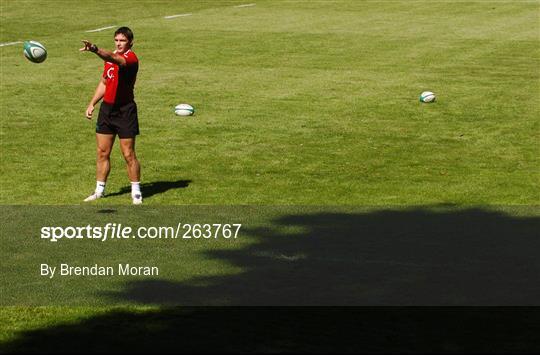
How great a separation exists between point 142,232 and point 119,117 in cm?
276

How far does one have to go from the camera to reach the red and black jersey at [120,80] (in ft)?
51.1

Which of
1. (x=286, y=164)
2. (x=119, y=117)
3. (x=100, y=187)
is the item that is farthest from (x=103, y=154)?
(x=286, y=164)

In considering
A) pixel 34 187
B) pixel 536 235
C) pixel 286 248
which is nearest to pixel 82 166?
pixel 34 187

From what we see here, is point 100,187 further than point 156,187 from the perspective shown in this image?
No

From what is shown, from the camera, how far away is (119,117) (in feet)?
52.3

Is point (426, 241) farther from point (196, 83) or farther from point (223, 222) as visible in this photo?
point (196, 83)

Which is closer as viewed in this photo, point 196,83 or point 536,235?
→ point 536,235

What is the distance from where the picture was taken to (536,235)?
13578mm

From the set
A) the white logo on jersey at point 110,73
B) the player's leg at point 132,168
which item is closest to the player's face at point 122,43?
the white logo on jersey at point 110,73

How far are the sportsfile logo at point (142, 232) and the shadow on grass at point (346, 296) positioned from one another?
1.31 ft

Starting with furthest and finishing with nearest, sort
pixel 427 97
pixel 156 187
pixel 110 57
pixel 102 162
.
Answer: pixel 427 97
pixel 156 187
pixel 102 162
pixel 110 57

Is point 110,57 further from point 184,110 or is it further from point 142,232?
point 184,110

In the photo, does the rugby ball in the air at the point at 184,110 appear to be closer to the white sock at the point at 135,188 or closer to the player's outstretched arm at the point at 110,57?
the white sock at the point at 135,188

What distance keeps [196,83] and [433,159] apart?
29.3 ft
